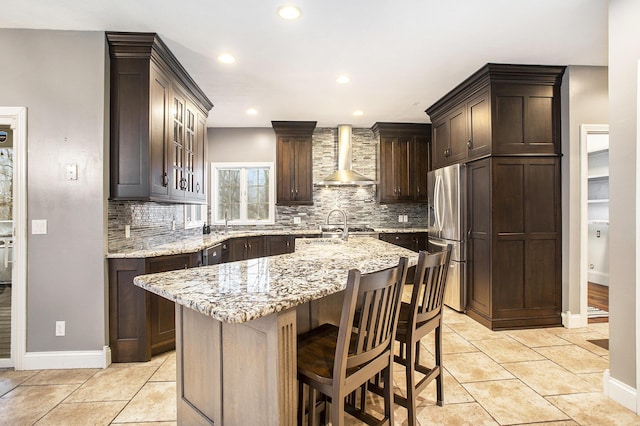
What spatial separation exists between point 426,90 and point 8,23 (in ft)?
13.2

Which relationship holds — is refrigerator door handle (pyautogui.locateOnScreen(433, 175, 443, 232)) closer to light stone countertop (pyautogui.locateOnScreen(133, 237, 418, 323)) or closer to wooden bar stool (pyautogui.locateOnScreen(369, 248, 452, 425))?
light stone countertop (pyautogui.locateOnScreen(133, 237, 418, 323))

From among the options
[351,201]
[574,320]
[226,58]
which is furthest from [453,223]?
[226,58]

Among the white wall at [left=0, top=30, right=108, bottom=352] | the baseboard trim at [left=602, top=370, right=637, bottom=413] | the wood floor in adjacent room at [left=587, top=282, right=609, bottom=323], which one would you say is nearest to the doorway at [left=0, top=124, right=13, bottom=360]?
the white wall at [left=0, top=30, right=108, bottom=352]

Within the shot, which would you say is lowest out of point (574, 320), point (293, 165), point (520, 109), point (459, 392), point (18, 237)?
point (459, 392)

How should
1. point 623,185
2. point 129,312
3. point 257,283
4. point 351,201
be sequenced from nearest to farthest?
point 257,283 < point 623,185 < point 129,312 < point 351,201

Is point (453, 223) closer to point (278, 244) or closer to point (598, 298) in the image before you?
point (598, 298)

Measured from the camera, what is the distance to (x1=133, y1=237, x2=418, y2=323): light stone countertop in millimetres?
1075

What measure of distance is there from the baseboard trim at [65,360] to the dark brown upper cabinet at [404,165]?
433 cm

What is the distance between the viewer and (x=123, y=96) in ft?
8.65

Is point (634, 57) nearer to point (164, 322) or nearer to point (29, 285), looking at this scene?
point (164, 322)

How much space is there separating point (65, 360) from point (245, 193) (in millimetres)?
3553

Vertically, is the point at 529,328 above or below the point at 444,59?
below

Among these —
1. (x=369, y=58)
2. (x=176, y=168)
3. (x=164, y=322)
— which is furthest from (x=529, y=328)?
(x=176, y=168)

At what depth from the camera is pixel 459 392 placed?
83.7 inches
